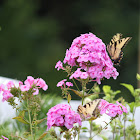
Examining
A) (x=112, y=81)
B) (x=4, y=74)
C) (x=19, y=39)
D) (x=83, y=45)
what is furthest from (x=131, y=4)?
(x=83, y=45)

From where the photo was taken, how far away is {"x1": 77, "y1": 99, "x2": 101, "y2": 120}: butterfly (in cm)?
92

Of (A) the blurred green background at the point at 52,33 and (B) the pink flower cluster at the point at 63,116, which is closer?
(B) the pink flower cluster at the point at 63,116

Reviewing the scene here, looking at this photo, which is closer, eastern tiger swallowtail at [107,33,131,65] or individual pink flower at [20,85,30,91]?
individual pink flower at [20,85,30,91]

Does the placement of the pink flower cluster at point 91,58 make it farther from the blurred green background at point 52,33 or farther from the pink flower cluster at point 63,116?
the blurred green background at point 52,33

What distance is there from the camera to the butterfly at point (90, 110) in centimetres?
92

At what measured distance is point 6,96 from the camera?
1025 mm

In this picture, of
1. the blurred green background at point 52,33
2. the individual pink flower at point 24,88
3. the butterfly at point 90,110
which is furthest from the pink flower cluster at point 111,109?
the blurred green background at point 52,33

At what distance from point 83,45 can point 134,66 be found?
4080 mm

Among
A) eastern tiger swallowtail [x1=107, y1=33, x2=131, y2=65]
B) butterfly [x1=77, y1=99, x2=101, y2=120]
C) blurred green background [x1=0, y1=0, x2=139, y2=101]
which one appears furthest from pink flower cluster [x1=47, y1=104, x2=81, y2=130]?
blurred green background [x1=0, y1=0, x2=139, y2=101]

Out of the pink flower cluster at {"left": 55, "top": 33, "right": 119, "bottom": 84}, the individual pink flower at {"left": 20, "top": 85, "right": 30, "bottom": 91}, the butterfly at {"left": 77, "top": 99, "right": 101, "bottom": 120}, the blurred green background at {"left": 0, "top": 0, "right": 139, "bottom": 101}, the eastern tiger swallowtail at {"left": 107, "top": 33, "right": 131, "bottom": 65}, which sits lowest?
the butterfly at {"left": 77, "top": 99, "right": 101, "bottom": 120}

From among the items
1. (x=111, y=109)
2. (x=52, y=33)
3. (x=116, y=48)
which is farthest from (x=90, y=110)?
(x=52, y=33)

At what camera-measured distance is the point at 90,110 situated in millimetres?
923

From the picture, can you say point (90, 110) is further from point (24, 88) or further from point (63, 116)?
point (24, 88)

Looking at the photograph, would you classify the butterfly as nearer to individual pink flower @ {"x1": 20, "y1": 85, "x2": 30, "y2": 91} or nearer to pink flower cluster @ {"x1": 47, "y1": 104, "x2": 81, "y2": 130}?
pink flower cluster @ {"x1": 47, "y1": 104, "x2": 81, "y2": 130}
